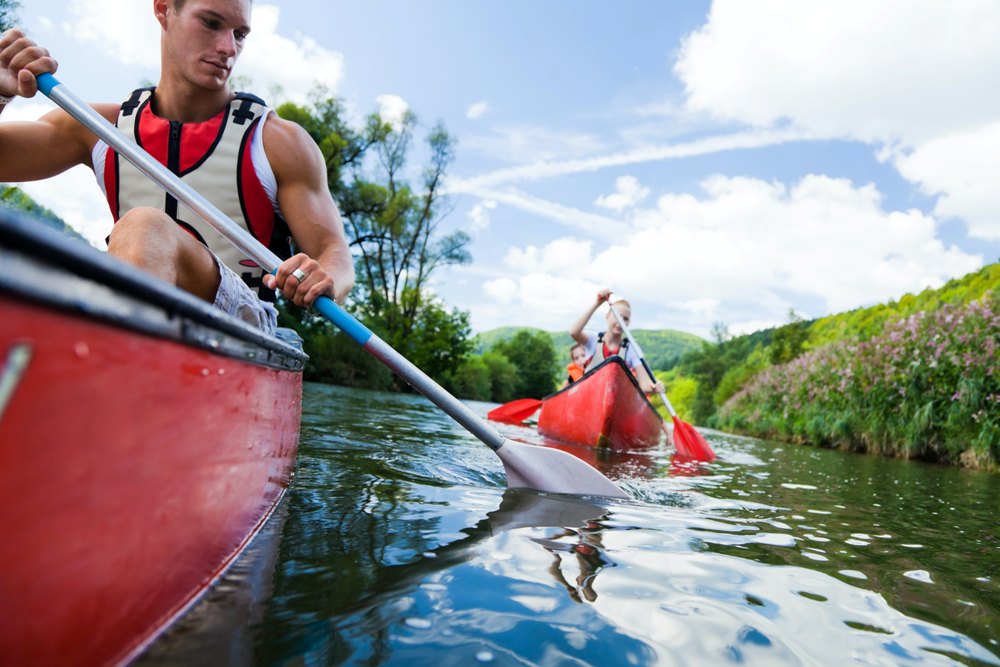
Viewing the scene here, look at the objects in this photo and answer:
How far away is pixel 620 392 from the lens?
5.72 metres

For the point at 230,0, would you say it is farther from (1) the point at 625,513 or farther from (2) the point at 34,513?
(1) the point at 625,513

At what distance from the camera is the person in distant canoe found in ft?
25.0

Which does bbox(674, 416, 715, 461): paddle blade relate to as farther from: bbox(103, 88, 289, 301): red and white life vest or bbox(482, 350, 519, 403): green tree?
bbox(482, 350, 519, 403): green tree

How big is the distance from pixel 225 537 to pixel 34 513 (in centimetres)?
67

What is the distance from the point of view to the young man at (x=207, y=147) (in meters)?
2.08

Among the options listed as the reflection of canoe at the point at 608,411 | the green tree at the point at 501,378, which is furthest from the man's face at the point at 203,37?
the green tree at the point at 501,378

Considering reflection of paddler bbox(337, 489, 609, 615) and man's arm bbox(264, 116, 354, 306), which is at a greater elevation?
man's arm bbox(264, 116, 354, 306)

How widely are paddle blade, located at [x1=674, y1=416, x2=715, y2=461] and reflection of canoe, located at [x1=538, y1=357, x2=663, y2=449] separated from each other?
36 cm

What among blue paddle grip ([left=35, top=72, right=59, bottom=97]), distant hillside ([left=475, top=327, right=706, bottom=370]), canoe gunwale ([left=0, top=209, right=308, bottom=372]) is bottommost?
canoe gunwale ([left=0, top=209, right=308, bottom=372])

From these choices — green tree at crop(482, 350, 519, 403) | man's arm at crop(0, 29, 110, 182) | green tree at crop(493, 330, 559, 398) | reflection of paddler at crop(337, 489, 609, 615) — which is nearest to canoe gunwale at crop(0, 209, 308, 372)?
reflection of paddler at crop(337, 489, 609, 615)

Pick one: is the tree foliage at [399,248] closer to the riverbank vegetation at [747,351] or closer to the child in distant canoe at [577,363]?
the riverbank vegetation at [747,351]

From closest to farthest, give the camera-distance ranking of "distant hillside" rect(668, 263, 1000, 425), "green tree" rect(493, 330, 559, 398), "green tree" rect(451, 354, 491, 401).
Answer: "distant hillside" rect(668, 263, 1000, 425), "green tree" rect(451, 354, 491, 401), "green tree" rect(493, 330, 559, 398)

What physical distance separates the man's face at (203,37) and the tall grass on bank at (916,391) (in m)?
7.84

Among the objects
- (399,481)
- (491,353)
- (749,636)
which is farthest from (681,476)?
(491,353)
